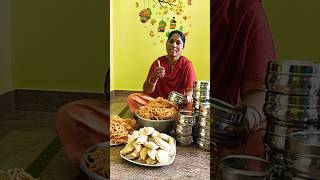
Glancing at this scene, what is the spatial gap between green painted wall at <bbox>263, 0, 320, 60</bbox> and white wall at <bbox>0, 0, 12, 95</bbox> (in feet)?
1.76

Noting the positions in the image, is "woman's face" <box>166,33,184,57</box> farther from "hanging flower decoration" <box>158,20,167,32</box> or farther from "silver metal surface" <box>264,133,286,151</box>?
"silver metal surface" <box>264,133,286,151</box>

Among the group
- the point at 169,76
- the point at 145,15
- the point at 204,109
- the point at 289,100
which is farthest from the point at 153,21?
the point at 289,100

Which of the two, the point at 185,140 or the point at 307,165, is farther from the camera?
the point at 185,140

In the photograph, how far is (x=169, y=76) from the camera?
0.82 meters

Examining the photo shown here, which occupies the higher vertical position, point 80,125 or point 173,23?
point 173,23

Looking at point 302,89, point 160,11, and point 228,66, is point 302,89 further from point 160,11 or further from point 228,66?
point 160,11

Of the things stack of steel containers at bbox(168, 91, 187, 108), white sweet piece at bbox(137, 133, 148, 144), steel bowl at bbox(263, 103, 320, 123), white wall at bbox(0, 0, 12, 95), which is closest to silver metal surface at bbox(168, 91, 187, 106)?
stack of steel containers at bbox(168, 91, 187, 108)

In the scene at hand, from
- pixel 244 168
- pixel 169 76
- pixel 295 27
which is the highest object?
pixel 295 27

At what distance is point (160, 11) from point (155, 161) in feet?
1.12

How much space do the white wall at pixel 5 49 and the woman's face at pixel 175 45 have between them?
334 mm

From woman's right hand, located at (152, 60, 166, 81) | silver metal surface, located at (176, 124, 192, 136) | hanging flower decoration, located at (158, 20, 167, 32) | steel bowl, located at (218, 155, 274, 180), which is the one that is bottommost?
steel bowl, located at (218, 155, 274, 180)

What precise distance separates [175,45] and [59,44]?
25 cm

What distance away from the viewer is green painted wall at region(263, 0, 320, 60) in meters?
0.75

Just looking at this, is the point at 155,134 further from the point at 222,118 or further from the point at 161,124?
the point at 222,118
